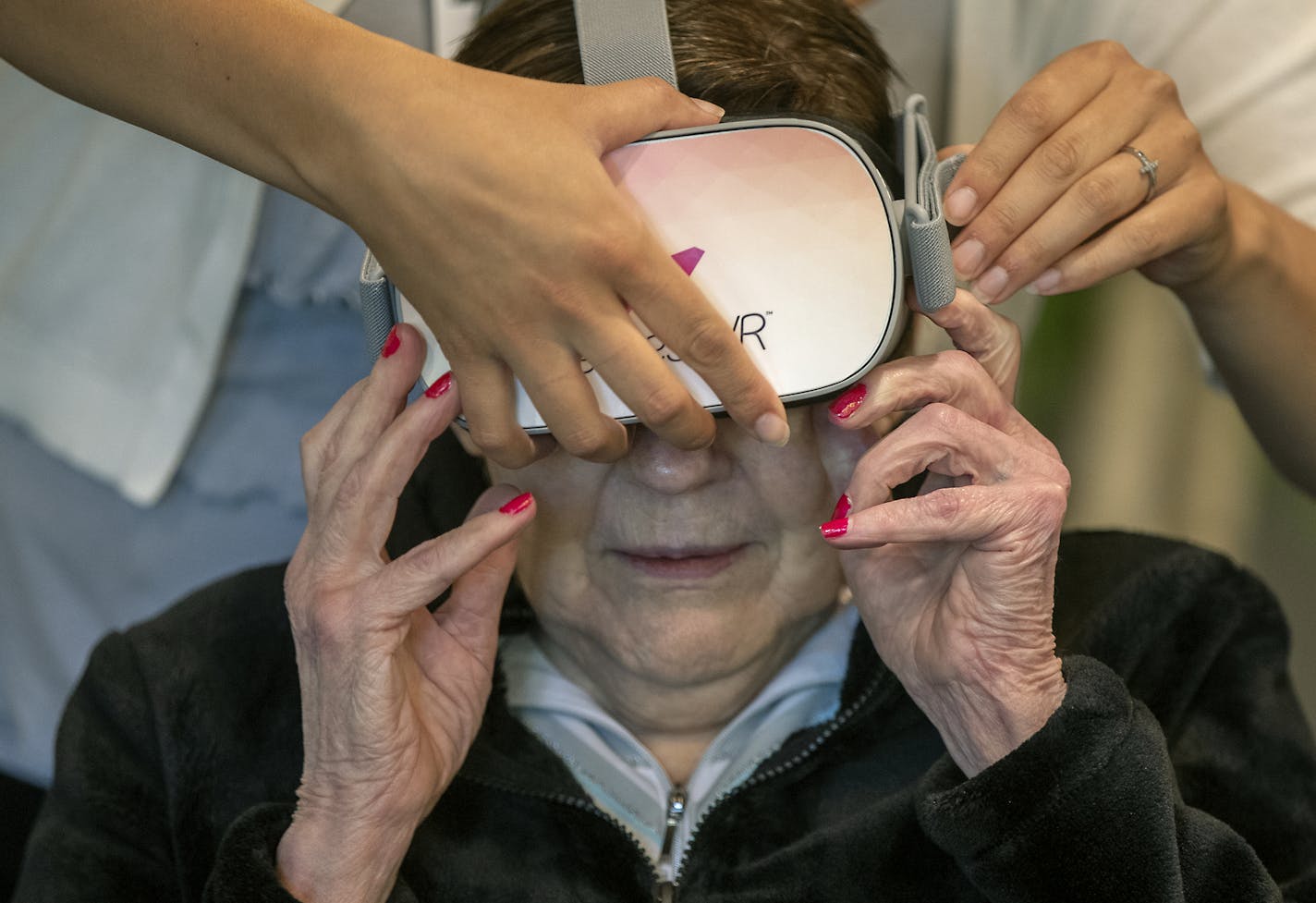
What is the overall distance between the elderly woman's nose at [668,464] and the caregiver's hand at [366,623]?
0.09 meters

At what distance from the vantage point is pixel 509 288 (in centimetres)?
69

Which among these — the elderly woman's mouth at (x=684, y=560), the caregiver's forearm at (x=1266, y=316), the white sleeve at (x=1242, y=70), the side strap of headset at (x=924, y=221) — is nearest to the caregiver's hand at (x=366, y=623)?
the elderly woman's mouth at (x=684, y=560)

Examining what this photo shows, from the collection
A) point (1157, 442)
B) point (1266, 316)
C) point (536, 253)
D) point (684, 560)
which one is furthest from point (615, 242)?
point (1157, 442)

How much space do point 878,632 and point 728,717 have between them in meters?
0.18

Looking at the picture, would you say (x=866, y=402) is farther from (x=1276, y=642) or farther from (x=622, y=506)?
(x=1276, y=642)

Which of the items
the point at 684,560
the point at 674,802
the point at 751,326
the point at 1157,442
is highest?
the point at 751,326

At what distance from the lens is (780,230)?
2.76ft

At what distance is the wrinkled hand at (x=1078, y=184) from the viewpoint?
35.4 inches

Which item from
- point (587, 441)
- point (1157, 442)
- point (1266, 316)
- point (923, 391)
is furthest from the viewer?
point (1157, 442)

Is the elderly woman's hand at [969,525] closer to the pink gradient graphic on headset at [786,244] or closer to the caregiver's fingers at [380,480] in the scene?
the pink gradient graphic on headset at [786,244]

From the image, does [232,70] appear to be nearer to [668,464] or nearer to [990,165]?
[668,464]

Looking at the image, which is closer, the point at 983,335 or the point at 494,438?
the point at 494,438

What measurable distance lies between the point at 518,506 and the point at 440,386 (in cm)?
10

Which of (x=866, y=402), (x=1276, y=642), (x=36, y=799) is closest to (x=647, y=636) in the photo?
(x=866, y=402)
